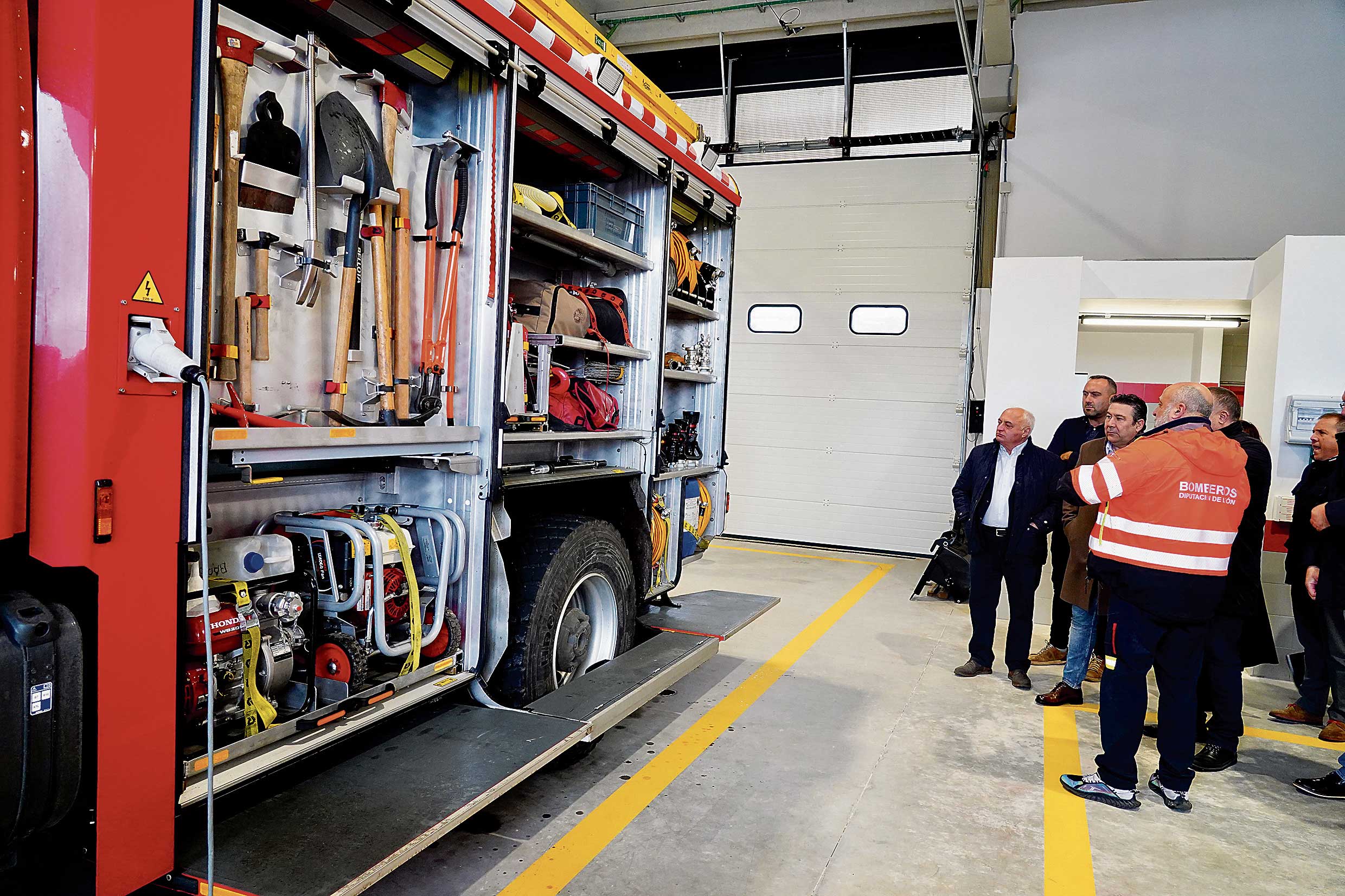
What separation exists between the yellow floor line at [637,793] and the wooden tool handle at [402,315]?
66.3 inches

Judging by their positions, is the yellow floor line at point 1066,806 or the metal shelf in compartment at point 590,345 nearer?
the yellow floor line at point 1066,806

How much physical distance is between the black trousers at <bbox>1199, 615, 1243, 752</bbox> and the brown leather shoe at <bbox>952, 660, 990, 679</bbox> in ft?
5.03

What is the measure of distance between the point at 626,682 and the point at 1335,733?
13.5 ft

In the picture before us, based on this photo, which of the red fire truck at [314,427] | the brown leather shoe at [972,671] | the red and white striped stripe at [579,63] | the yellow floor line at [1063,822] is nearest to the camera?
the red fire truck at [314,427]

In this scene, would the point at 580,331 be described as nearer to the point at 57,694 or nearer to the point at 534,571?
the point at 534,571

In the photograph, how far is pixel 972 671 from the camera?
19.6 ft

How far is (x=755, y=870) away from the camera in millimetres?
3299

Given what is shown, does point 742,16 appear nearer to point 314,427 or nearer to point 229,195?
point 229,195

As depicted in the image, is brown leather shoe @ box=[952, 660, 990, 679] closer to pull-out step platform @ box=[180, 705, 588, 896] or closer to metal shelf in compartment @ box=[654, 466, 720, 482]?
metal shelf in compartment @ box=[654, 466, 720, 482]

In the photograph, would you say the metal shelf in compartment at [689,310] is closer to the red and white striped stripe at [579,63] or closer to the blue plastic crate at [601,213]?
the blue plastic crate at [601,213]

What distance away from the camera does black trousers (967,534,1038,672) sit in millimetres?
5703

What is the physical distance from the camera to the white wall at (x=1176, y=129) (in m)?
9.29

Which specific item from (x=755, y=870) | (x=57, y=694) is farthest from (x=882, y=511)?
(x=57, y=694)

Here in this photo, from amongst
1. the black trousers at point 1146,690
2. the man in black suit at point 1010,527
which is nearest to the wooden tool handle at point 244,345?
the black trousers at point 1146,690
